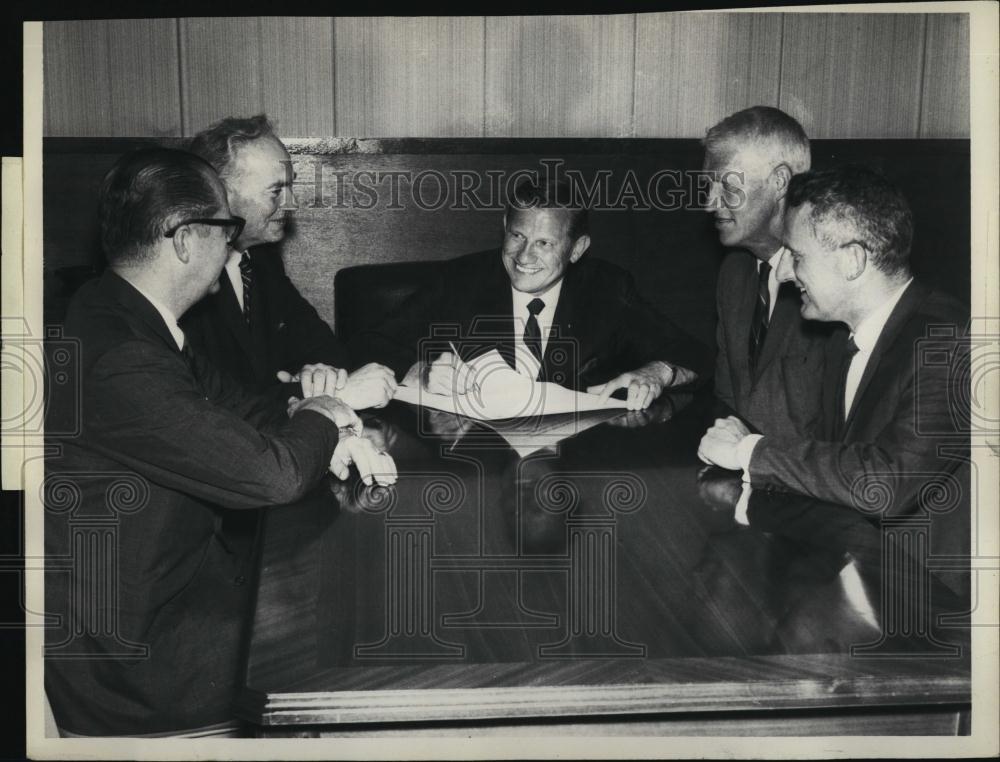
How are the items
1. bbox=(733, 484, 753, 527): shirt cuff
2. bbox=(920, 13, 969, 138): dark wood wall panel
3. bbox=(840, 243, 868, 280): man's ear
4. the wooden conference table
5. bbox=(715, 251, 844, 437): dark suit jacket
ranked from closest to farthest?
the wooden conference table
bbox=(733, 484, 753, 527): shirt cuff
bbox=(840, 243, 868, 280): man's ear
bbox=(715, 251, 844, 437): dark suit jacket
bbox=(920, 13, 969, 138): dark wood wall panel

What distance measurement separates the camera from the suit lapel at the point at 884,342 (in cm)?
Result: 365

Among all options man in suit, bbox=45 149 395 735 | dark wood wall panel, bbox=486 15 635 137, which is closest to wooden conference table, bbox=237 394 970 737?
man in suit, bbox=45 149 395 735

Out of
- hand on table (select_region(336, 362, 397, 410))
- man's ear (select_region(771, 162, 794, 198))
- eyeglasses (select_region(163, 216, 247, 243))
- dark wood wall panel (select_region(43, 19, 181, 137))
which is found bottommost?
hand on table (select_region(336, 362, 397, 410))

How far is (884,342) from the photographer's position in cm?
366

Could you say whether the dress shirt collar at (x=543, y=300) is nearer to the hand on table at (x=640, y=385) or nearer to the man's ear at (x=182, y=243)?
the hand on table at (x=640, y=385)

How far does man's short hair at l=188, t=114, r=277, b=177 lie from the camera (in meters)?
3.76

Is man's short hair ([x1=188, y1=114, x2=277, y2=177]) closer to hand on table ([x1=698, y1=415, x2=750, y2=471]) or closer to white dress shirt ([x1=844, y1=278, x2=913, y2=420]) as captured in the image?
hand on table ([x1=698, y1=415, x2=750, y2=471])

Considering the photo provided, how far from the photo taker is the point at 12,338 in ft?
12.3

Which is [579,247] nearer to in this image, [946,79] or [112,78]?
[946,79]

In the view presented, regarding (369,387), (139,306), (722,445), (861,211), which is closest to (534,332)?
(369,387)

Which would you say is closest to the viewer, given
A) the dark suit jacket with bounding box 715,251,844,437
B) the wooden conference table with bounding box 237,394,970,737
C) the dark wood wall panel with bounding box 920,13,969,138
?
the wooden conference table with bounding box 237,394,970,737

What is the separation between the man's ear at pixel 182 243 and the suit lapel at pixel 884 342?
2.08m

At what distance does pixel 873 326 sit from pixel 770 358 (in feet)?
1.10

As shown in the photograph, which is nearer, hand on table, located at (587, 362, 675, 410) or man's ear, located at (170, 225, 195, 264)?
man's ear, located at (170, 225, 195, 264)
